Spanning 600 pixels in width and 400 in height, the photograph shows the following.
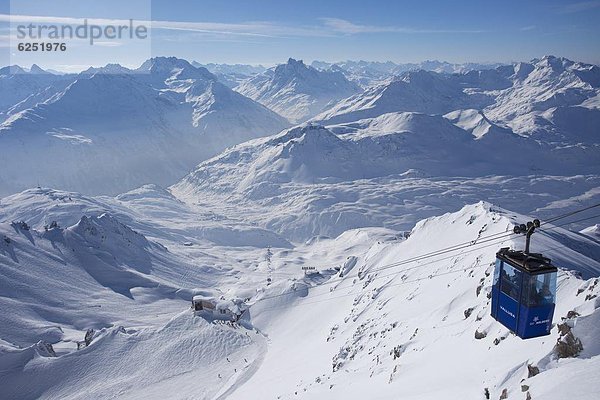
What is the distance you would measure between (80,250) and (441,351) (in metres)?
101

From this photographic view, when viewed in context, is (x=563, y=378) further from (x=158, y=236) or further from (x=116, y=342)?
(x=158, y=236)

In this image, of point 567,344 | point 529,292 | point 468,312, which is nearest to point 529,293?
point 529,292

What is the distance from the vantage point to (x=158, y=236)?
589 ft

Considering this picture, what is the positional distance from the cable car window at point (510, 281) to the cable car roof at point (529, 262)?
32cm

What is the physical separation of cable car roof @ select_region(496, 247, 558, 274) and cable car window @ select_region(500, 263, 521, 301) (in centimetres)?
32

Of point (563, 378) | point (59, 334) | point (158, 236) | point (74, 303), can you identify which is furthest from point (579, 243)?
point (158, 236)

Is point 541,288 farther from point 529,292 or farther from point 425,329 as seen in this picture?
point 425,329

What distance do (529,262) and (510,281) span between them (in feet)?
4.39

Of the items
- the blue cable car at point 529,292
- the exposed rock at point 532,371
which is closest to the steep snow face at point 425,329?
the exposed rock at point 532,371

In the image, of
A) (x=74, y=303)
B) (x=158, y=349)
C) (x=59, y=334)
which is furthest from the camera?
(x=74, y=303)

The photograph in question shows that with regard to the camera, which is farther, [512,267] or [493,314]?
[493,314]

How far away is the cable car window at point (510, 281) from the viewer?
20.1m

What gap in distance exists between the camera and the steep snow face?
19.0 metres

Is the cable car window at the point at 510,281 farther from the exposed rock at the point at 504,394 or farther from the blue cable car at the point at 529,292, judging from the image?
the exposed rock at the point at 504,394
